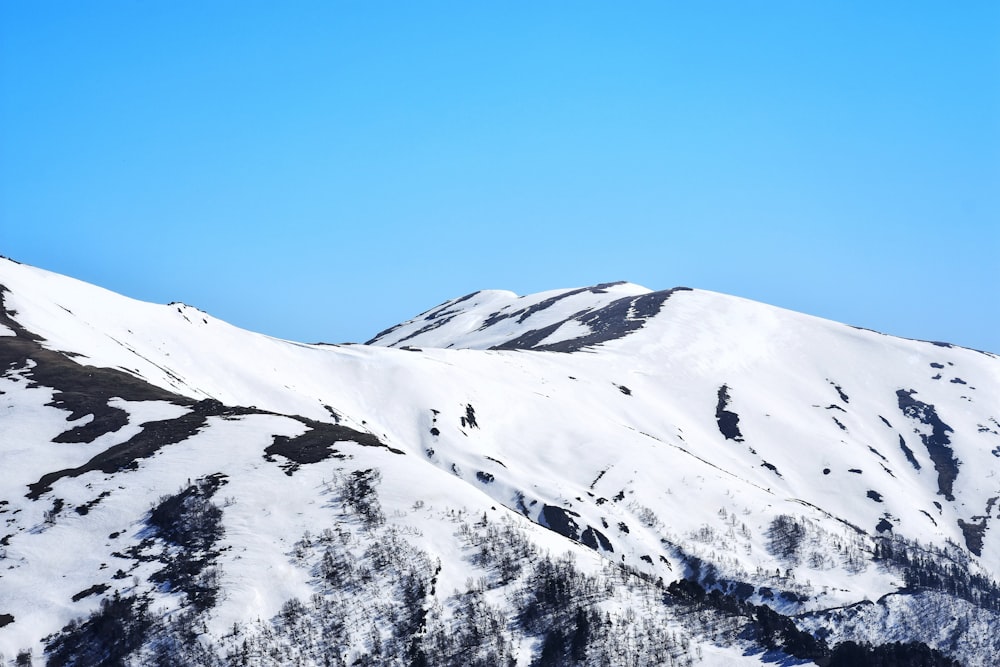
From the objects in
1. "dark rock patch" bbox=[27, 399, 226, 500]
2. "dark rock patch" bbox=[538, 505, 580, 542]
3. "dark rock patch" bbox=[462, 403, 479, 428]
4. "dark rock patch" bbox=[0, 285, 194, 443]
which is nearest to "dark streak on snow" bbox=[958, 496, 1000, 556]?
"dark rock patch" bbox=[538, 505, 580, 542]

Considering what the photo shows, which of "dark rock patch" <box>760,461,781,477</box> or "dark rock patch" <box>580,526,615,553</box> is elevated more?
"dark rock patch" <box>760,461,781,477</box>

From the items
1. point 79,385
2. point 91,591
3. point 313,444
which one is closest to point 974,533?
point 313,444

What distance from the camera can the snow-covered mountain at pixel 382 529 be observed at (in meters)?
80.1

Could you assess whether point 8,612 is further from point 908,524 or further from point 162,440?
point 908,524

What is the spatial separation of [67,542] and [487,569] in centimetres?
3365

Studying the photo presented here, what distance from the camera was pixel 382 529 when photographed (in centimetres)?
9125

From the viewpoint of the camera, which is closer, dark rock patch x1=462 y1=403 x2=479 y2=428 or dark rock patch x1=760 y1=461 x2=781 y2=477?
dark rock patch x1=462 y1=403 x2=479 y2=428

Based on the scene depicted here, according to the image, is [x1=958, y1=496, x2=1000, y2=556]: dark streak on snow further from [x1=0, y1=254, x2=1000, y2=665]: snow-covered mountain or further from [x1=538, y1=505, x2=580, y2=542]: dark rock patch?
[x1=538, y1=505, x2=580, y2=542]: dark rock patch

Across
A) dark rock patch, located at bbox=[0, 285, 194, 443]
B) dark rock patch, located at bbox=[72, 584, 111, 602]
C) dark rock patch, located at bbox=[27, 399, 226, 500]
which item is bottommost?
dark rock patch, located at bbox=[72, 584, 111, 602]

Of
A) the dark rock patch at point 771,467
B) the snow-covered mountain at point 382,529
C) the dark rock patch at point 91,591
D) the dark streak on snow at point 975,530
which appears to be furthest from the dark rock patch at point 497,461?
the dark streak on snow at point 975,530

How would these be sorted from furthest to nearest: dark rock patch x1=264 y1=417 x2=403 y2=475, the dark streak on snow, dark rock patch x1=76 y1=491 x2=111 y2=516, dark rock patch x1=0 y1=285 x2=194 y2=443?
the dark streak on snow, dark rock patch x1=0 y1=285 x2=194 y2=443, dark rock patch x1=264 y1=417 x2=403 y2=475, dark rock patch x1=76 y1=491 x2=111 y2=516

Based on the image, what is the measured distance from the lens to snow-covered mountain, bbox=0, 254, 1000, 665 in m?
80.1

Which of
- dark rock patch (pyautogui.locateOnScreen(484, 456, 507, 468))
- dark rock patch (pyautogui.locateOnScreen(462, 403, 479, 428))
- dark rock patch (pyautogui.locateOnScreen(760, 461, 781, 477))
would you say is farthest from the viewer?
dark rock patch (pyautogui.locateOnScreen(760, 461, 781, 477))

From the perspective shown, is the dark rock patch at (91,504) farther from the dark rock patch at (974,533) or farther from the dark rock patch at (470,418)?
the dark rock patch at (974,533)
